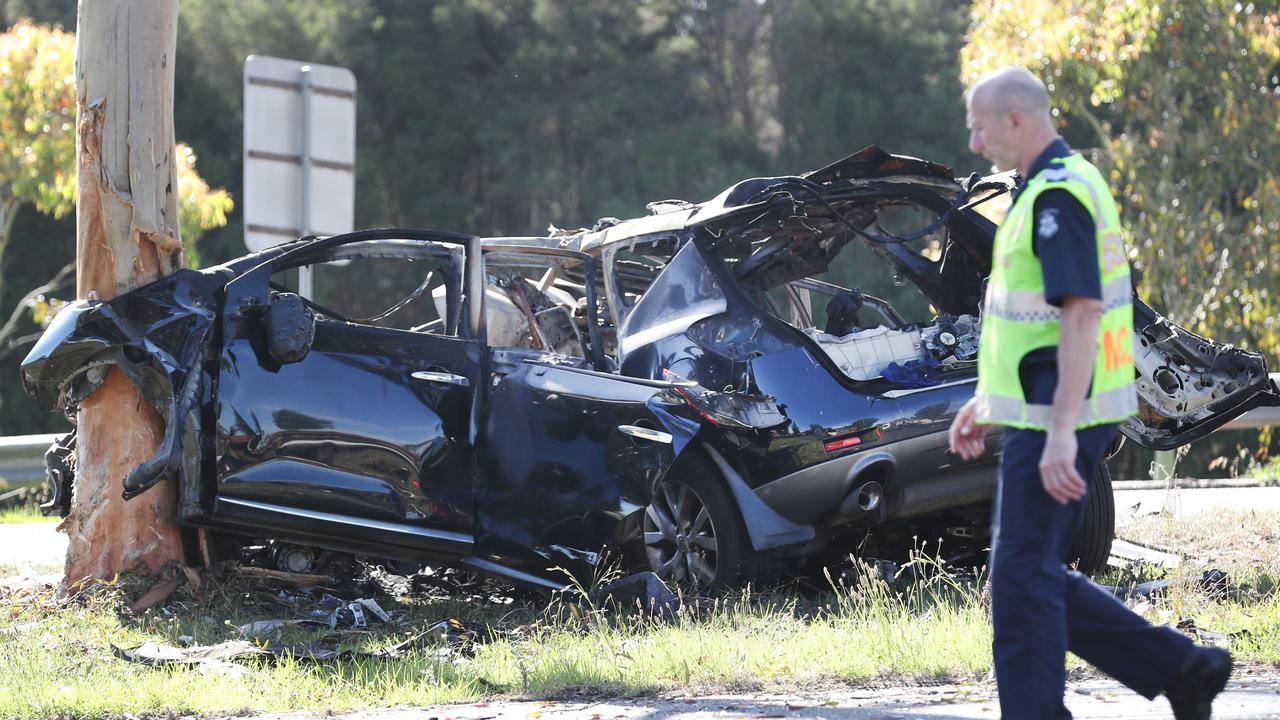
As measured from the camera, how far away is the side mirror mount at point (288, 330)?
6293 mm

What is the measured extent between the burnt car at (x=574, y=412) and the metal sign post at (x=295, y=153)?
202 centimetres

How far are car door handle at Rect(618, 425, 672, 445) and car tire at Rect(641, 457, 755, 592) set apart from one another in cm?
19

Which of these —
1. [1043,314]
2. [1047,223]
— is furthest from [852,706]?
[1047,223]

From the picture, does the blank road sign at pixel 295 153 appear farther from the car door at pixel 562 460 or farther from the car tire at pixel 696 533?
the car tire at pixel 696 533

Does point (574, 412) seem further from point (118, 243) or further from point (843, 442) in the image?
point (118, 243)

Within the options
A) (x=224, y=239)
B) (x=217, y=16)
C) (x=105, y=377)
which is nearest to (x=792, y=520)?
(x=105, y=377)

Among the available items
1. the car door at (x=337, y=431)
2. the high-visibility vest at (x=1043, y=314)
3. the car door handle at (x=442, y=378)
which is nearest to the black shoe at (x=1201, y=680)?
the high-visibility vest at (x=1043, y=314)

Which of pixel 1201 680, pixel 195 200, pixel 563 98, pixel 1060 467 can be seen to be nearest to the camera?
pixel 1060 467

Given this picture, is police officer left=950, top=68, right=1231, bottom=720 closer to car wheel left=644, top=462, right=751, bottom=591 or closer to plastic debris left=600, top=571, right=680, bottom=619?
plastic debris left=600, top=571, right=680, bottom=619

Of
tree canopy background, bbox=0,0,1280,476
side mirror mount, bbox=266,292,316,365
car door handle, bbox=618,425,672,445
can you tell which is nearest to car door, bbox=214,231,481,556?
side mirror mount, bbox=266,292,316,365

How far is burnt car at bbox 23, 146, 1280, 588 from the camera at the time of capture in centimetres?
629

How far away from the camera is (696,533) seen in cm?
654

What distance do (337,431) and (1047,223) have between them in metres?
→ 3.66

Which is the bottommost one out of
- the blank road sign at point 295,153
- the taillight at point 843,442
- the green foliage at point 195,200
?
the taillight at point 843,442
